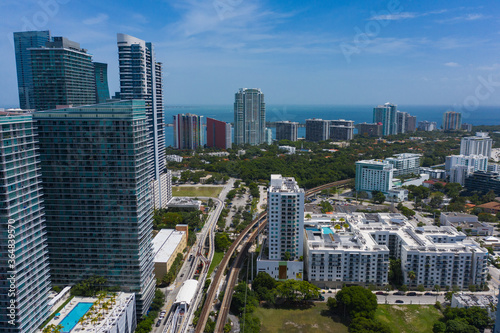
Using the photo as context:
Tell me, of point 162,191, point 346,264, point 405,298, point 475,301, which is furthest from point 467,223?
point 162,191

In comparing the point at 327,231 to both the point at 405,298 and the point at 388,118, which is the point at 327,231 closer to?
the point at 405,298

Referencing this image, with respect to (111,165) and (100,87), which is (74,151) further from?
(100,87)

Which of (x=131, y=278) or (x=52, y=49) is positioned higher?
(x=52, y=49)

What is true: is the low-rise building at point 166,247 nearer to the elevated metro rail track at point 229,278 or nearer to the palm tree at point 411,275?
the elevated metro rail track at point 229,278

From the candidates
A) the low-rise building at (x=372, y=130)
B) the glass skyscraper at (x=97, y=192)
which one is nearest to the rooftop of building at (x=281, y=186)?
the glass skyscraper at (x=97, y=192)

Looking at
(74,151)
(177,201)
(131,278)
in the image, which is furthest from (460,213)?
(74,151)

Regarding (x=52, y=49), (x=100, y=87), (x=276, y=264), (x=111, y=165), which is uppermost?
(x=52, y=49)

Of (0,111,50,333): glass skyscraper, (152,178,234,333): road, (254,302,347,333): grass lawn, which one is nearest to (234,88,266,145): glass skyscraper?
(152,178,234,333): road
